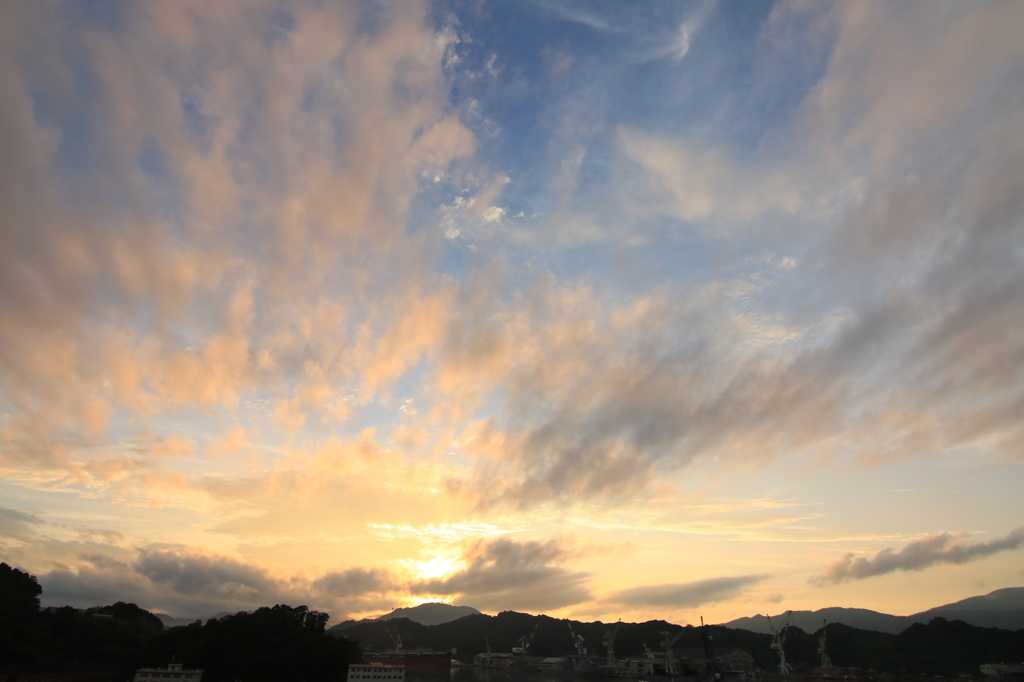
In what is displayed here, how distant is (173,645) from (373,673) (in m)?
33.2

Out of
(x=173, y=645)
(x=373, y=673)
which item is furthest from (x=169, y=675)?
(x=373, y=673)

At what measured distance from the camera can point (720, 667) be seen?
335ft

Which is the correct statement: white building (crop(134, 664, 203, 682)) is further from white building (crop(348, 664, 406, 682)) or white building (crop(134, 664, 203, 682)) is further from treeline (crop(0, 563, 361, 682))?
white building (crop(348, 664, 406, 682))

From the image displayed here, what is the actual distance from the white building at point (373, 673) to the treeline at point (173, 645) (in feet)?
9.88

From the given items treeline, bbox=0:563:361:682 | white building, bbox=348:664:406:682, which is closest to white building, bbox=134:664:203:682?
treeline, bbox=0:563:361:682

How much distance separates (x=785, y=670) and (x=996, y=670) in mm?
54241

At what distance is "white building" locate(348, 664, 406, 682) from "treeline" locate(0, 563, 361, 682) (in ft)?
9.88

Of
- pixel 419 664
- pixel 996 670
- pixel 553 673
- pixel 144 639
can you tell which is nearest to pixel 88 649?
pixel 144 639

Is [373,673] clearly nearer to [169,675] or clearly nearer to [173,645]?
[169,675]

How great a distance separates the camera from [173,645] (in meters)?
88.1

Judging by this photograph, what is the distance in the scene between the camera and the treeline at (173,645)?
263ft

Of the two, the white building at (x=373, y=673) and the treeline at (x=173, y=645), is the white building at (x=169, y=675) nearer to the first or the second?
the treeline at (x=173, y=645)

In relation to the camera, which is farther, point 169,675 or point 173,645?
point 173,645

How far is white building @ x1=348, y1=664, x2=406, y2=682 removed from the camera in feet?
285
